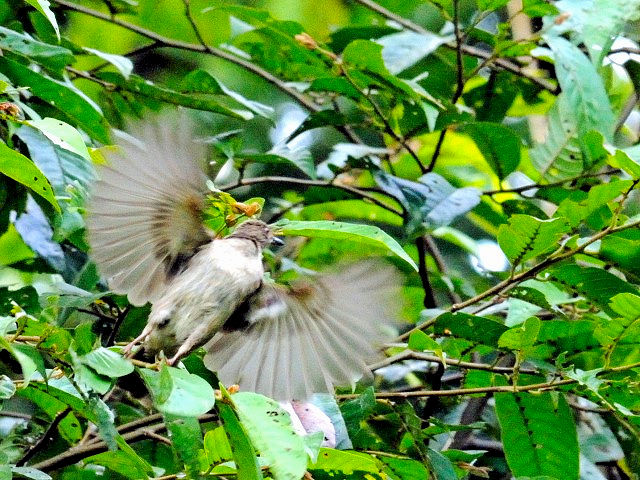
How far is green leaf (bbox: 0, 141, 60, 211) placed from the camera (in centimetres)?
164

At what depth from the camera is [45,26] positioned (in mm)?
2760

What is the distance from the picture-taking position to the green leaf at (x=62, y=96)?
228cm

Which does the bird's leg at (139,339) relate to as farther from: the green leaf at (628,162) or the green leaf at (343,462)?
the green leaf at (628,162)

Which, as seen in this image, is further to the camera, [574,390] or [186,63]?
[186,63]

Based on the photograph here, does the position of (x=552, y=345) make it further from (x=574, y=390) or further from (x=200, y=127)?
(x=200, y=127)

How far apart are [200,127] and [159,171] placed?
2.34ft

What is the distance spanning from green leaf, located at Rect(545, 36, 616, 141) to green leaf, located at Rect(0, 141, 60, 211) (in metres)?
1.56

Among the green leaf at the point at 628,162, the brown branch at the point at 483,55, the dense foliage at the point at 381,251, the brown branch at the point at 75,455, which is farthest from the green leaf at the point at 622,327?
the brown branch at the point at 483,55

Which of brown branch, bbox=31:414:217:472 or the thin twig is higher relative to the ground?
the thin twig

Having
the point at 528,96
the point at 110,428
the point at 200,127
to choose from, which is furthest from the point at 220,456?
the point at 528,96

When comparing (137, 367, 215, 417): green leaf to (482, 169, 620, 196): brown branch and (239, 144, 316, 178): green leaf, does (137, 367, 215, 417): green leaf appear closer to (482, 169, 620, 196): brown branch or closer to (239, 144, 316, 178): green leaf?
(239, 144, 316, 178): green leaf

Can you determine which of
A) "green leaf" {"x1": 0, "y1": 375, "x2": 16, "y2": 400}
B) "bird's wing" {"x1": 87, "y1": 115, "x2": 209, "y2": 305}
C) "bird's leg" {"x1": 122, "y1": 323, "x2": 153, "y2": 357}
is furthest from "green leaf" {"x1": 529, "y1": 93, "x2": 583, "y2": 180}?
"green leaf" {"x1": 0, "y1": 375, "x2": 16, "y2": 400}

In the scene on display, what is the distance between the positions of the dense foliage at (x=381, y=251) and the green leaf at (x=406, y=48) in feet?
0.04

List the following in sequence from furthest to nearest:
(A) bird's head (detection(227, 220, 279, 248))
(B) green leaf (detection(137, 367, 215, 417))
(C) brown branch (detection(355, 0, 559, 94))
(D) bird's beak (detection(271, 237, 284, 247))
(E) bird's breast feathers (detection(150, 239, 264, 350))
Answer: (C) brown branch (detection(355, 0, 559, 94)), (D) bird's beak (detection(271, 237, 284, 247)), (A) bird's head (detection(227, 220, 279, 248)), (E) bird's breast feathers (detection(150, 239, 264, 350)), (B) green leaf (detection(137, 367, 215, 417))
